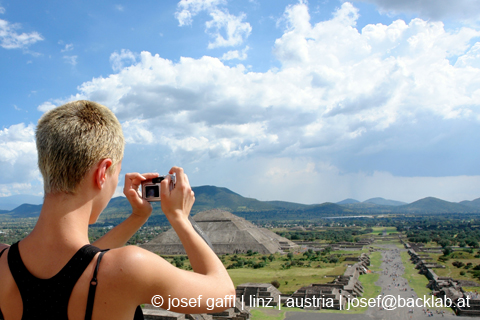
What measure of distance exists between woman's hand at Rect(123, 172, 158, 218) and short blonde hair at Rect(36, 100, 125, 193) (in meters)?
0.36

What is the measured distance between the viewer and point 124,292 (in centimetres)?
142

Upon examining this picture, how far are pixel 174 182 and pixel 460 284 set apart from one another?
117 ft

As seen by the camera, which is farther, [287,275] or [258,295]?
[287,275]

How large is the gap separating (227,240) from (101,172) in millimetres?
59995

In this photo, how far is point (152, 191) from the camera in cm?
200

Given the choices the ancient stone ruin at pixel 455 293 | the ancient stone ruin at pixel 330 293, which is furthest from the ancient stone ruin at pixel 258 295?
the ancient stone ruin at pixel 455 293

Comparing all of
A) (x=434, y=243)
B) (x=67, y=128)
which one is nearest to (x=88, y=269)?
(x=67, y=128)

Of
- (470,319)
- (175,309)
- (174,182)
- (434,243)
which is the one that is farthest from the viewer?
(434,243)

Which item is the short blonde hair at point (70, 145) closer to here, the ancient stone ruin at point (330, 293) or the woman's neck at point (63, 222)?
the woman's neck at point (63, 222)

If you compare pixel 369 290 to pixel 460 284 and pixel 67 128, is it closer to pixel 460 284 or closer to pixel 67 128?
pixel 460 284

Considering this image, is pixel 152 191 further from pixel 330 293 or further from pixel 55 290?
pixel 330 293

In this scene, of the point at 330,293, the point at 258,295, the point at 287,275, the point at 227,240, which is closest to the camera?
the point at 330,293

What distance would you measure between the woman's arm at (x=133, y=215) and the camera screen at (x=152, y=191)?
0.06m

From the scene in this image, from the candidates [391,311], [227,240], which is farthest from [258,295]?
[227,240]
